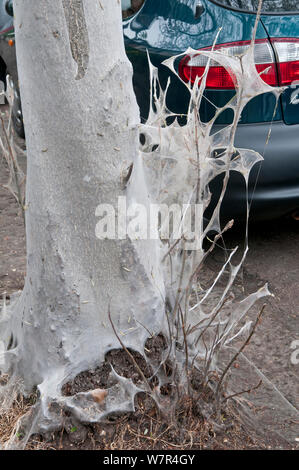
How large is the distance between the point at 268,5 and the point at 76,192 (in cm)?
197

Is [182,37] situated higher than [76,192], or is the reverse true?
[182,37]

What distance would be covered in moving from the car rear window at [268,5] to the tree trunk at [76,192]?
1.44 metres

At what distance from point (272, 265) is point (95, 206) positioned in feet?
6.46

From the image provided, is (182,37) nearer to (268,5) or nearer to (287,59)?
(268,5)

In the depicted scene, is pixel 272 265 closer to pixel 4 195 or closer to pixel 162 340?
pixel 162 340

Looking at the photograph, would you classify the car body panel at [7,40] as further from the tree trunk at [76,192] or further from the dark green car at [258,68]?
the tree trunk at [76,192]

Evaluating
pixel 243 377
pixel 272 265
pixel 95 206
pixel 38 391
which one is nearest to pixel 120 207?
pixel 95 206

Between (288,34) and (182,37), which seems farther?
(182,37)

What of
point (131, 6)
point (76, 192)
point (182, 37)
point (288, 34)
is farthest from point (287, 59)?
point (76, 192)

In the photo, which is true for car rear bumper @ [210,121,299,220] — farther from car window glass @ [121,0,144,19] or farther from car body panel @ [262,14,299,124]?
car window glass @ [121,0,144,19]

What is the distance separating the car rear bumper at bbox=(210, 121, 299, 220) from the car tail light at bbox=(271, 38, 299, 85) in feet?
0.90

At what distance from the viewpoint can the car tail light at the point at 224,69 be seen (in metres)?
3.07

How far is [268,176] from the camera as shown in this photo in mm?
3283

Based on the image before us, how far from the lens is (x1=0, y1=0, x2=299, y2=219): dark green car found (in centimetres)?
311
